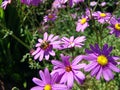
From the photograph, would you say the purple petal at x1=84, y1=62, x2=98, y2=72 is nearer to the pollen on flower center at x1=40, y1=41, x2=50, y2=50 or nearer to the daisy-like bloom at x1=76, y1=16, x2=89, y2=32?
the pollen on flower center at x1=40, y1=41, x2=50, y2=50

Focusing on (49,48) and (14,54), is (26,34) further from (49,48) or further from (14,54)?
(49,48)

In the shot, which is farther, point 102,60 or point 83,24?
point 83,24

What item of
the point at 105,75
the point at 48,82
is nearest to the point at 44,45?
the point at 48,82

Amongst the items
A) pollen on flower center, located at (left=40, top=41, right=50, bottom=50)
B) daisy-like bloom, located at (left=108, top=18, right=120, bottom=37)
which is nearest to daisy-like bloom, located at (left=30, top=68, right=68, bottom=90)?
pollen on flower center, located at (left=40, top=41, right=50, bottom=50)

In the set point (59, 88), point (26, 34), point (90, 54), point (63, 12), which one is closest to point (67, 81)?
point (59, 88)

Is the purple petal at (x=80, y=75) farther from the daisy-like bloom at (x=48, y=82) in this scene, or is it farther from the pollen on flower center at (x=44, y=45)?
the pollen on flower center at (x=44, y=45)

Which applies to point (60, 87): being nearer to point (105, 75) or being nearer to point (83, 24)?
point (105, 75)

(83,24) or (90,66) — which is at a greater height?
(83,24)
